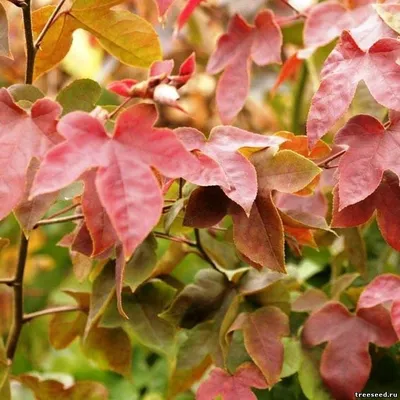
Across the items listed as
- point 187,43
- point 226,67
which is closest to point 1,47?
point 226,67

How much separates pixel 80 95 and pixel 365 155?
267 mm

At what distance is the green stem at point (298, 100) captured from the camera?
1.36 m

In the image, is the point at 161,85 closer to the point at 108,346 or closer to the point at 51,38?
the point at 51,38

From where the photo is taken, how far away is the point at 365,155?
0.62 meters

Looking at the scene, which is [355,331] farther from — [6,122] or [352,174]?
[6,122]

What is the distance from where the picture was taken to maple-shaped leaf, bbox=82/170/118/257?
1.79 feet

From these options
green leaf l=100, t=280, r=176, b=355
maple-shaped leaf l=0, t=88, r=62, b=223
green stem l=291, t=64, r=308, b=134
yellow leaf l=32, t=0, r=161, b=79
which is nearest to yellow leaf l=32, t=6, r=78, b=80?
yellow leaf l=32, t=0, r=161, b=79

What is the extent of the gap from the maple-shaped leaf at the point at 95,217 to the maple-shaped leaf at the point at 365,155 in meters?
0.20

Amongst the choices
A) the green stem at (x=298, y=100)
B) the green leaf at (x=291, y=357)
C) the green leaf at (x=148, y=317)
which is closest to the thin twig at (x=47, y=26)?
the green leaf at (x=148, y=317)

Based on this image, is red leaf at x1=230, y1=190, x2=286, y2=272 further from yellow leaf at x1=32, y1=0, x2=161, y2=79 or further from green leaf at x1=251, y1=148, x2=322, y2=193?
yellow leaf at x1=32, y1=0, x2=161, y2=79

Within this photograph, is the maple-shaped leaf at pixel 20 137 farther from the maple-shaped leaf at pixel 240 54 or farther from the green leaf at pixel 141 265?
the maple-shaped leaf at pixel 240 54

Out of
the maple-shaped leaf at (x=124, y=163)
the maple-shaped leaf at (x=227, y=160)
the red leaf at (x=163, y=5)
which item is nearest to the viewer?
the maple-shaped leaf at (x=124, y=163)

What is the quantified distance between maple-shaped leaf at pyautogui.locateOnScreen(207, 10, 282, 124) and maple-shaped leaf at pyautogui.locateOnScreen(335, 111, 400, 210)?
0.25 metres

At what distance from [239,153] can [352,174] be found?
0.33ft
